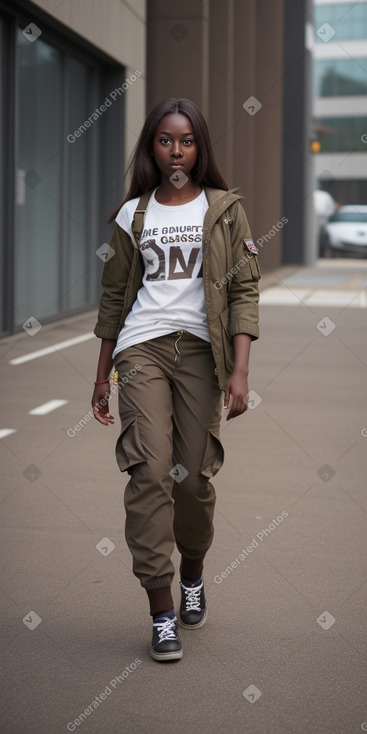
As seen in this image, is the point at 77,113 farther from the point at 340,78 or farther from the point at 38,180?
the point at 340,78

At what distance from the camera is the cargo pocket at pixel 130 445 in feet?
12.0

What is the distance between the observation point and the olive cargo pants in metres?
3.64

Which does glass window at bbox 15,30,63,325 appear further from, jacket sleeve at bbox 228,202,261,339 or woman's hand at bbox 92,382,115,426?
jacket sleeve at bbox 228,202,261,339

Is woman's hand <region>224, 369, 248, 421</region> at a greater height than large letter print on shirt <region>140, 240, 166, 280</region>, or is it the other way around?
large letter print on shirt <region>140, 240, 166, 280</region>

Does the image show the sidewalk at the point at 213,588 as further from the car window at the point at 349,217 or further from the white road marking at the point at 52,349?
the car window at the point at 349,217

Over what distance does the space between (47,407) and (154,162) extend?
184 inches

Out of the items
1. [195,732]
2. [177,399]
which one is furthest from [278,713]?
[177,399]

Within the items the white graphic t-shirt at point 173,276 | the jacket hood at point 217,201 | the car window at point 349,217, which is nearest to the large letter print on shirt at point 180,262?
the white graphic t-shirt at point 173,276

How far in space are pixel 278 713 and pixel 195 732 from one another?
0.90ft

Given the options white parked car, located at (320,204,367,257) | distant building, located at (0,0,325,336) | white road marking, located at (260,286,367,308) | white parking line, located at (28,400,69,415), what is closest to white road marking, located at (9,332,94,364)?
distant building, located at (0,0,325,336)

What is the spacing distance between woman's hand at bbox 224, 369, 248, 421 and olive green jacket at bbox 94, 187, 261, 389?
0.09 feet

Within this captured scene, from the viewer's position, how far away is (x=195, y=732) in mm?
3139

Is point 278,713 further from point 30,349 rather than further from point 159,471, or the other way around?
point 30,349

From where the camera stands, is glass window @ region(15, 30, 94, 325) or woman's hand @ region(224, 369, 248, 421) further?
glass window @ region(15, 30, 94, 325)
